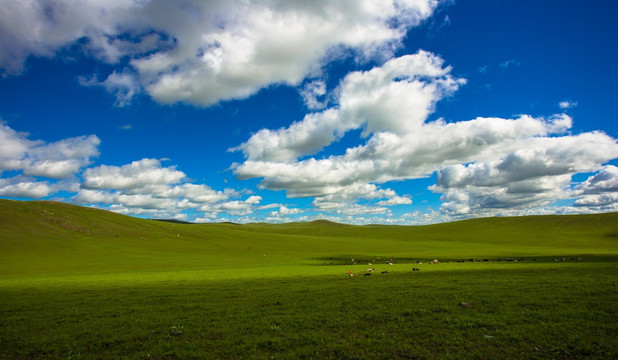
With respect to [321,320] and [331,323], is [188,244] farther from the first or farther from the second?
[331,323]

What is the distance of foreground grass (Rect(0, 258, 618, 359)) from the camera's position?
10062mm

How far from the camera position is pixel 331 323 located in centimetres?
1277

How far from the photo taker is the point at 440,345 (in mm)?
10180

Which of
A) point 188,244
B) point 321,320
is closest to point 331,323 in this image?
point 321,320

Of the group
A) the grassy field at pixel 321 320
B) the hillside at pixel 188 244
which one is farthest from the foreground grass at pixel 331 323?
the hillside at pixel 188 244

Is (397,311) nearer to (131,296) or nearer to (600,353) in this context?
(600,353)

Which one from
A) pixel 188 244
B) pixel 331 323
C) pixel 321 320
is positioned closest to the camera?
pixel 331 323

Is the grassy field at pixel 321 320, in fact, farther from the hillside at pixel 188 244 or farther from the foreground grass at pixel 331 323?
the hillside at pixel 188 244

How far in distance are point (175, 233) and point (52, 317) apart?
4625 inches

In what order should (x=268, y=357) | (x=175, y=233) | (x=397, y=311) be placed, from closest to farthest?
(x=268, y=357)
(x=397, y=311)
(x=175, y=233)

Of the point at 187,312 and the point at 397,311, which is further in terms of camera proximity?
the point at 187,312

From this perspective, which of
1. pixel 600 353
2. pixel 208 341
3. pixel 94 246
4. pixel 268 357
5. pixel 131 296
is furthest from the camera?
pixel 94 246

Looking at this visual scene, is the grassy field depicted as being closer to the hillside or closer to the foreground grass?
the foreground grass

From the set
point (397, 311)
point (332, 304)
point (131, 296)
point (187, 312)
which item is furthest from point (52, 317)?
point (397, 311)
